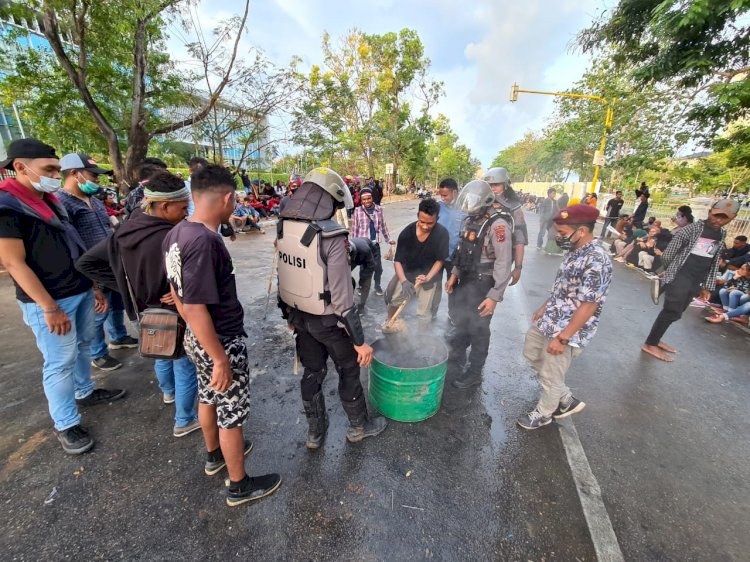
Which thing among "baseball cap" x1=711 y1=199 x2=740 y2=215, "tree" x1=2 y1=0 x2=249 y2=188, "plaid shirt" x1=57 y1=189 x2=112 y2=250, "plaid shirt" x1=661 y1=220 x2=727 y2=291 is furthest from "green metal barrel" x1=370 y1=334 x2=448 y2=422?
"tree" x1=2 y1=0 x2=249 y2=188

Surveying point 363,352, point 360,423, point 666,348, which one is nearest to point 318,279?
point 363,352

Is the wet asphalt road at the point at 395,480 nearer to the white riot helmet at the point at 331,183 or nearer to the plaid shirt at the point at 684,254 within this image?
the plaid shirt at the point at 684,254

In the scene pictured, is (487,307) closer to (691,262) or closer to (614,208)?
(691,262)

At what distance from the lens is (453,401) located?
10.3 feet

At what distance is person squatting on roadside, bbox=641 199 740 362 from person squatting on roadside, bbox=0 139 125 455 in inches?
249

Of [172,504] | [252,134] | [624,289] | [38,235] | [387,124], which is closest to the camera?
[172,504]

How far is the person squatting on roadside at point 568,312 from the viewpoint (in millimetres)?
2332

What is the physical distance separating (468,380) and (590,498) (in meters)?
1.34

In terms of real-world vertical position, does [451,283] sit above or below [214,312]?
below

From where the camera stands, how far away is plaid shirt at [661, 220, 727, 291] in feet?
13.1

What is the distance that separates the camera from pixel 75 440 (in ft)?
7.97

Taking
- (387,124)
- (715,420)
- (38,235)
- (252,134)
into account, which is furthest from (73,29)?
(387,124)

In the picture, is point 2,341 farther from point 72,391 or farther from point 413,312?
point 413,312

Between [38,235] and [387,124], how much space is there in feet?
97.8
